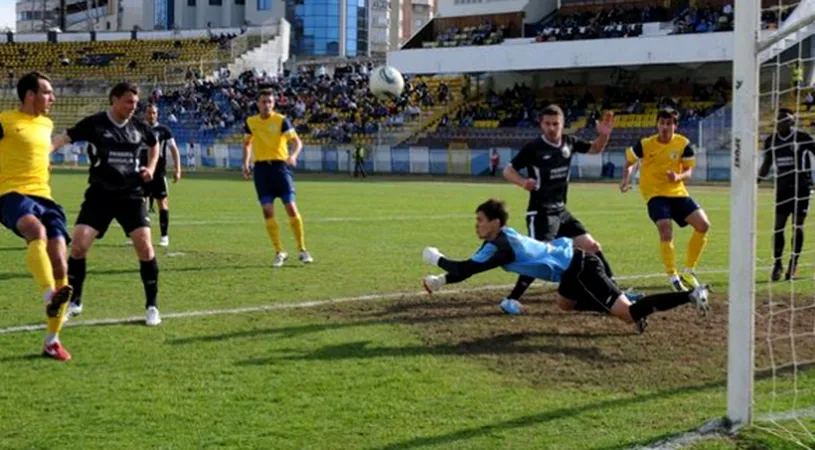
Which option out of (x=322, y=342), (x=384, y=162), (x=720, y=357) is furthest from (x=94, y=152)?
(x=384, y=162)

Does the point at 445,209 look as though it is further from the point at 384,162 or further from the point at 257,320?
the point at 384,162

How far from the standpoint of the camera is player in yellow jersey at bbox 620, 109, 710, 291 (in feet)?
34.9

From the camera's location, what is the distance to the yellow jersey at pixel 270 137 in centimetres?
1289

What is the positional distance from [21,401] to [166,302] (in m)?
3.69

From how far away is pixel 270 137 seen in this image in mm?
12930

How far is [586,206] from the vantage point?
2486cm

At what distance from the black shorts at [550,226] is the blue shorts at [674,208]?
149 centimetres

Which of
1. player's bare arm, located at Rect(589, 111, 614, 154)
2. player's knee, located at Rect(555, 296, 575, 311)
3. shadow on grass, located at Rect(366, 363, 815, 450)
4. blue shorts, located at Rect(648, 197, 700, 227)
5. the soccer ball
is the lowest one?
shadow on grass, located at Rect(366, 363, 815, 450)

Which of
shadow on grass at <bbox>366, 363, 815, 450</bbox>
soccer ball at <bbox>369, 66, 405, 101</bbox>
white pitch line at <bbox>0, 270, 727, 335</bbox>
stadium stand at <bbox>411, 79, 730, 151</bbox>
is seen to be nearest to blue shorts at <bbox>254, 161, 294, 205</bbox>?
white pitch line at <bbox>0, 270, 727, 335</bbox>

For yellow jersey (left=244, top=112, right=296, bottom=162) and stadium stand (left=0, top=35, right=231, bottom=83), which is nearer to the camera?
yellow jersey (left=244, top=112, right=296, bottom=162)

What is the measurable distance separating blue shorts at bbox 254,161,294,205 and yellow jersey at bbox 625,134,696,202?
14.7ft

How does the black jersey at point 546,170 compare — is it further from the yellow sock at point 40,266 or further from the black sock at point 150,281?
the yellow sock at point 40,266

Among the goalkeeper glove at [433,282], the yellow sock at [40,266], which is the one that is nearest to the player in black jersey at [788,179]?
the goalkeeper glove at [433,282]

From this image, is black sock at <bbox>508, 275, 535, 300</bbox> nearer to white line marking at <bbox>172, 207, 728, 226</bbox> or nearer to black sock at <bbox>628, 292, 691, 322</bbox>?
black sock at <bbox>628, 292, 691, 322</bbox>
